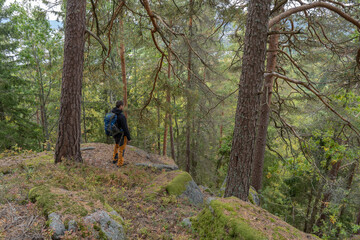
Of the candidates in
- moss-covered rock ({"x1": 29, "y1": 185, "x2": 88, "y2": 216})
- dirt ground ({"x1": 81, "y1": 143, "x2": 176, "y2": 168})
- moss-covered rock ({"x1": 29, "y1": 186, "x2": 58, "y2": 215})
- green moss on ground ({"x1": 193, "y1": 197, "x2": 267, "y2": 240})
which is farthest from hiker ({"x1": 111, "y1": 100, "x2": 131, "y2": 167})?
green moss on ground ({"x1": 193, "y1": 197, "x2": 267, "y2": 240})

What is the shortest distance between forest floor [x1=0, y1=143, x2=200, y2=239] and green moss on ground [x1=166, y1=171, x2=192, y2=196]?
273 mm

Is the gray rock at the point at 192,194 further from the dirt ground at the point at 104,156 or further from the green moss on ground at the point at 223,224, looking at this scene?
the dirt ground at the point at 104,156

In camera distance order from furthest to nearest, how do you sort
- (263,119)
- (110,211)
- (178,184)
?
(263,119)
(178,184)
(110,211)

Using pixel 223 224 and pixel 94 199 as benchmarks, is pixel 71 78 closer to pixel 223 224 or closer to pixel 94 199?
pixel 94 199

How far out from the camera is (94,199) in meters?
3.46

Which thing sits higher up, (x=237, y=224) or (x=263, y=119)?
(x=263, y=119)

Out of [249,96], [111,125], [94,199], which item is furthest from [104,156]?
[249,96]

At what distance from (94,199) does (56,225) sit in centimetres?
104

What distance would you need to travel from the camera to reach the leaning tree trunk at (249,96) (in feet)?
13.3

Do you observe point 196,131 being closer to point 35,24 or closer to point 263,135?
point 263,135

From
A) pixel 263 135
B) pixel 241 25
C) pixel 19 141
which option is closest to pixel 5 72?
pixel 19 141

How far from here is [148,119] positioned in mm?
7879

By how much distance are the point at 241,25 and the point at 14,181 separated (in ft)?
23.5

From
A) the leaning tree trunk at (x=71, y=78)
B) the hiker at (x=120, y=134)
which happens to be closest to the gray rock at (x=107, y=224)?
the leaning tree trunk at (x=71, y=78)
